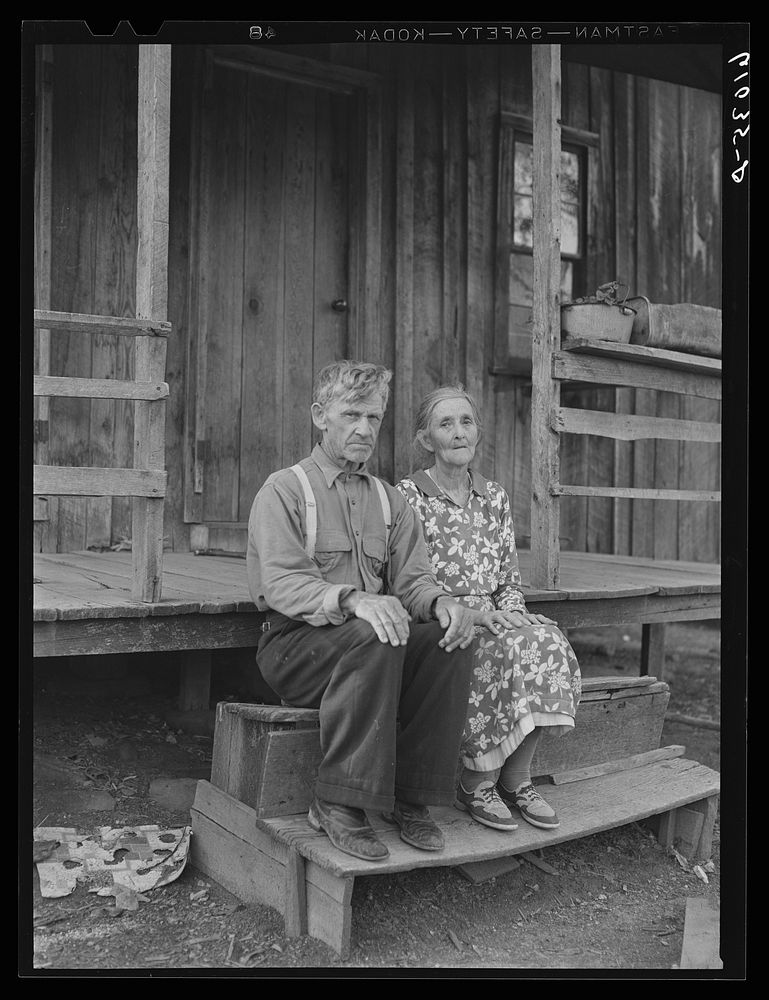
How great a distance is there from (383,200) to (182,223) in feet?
4.19

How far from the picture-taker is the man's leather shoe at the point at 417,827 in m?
3.09

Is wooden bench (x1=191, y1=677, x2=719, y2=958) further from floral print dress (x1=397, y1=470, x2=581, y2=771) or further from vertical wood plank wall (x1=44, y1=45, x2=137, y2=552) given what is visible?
vertical wood plank wall (x1=44, y1=45, x2=137, y2=552)

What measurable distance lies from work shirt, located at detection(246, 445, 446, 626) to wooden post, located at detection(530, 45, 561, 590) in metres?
1.18

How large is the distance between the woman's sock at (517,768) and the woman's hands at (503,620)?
16.3 inches

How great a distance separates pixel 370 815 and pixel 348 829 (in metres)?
0.30

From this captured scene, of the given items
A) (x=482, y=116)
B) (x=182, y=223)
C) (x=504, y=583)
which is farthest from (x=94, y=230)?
(x=504, y=583)

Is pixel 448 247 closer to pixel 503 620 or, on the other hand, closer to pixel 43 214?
pixel 43 214

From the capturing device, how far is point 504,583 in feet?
12.7

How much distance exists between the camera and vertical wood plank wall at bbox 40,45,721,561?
5.27m

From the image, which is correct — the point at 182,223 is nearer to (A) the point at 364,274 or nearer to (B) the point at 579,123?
(A) the point at 364,274

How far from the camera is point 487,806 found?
3.40 metres

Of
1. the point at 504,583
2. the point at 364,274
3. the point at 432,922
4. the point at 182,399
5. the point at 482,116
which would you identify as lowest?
the point at 432,922
